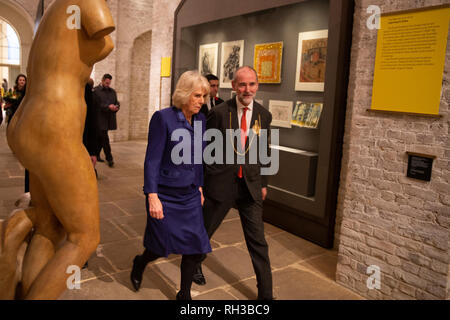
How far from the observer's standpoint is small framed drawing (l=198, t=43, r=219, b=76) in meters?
6.95

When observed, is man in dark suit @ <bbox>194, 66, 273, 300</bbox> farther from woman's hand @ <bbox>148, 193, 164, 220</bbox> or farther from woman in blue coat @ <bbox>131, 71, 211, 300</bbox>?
woman's hand @ <bbox>148, 193, 164, 220</bbox>

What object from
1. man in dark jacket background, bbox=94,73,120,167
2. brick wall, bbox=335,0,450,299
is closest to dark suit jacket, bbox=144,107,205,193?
brick wall, bbox=335,0,450,299

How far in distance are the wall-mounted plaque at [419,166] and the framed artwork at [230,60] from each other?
3.72 m

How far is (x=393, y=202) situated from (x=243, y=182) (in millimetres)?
1223

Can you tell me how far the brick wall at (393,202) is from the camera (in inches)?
114

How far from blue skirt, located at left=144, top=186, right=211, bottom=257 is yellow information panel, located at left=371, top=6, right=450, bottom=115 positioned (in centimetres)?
174

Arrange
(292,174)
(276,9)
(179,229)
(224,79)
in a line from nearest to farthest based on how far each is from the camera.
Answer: (179,229), (292,174), (276,9), (224,79)

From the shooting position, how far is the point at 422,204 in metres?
2.98

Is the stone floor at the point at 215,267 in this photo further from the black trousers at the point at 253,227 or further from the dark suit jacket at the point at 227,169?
the dark suit jacket at the point at 227,169

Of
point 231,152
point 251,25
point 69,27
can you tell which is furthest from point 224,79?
point 69,27

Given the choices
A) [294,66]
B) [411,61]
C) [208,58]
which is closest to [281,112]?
[294,66]

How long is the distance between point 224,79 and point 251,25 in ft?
3.40

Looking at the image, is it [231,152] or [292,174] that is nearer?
[231,152]

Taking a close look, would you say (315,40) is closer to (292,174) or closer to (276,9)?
(276,9)
